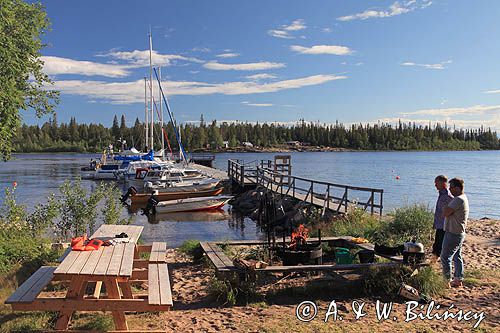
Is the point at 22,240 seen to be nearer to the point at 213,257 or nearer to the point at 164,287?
the point at 213,257

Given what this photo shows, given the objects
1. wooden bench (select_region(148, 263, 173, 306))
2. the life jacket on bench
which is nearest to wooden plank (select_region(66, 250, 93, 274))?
the life jacket on bench

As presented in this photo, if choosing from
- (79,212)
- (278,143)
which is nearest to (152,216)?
(79,212)

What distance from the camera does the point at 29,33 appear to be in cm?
982

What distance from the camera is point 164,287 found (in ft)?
17.9

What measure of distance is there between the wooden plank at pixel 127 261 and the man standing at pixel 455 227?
473 centimetres

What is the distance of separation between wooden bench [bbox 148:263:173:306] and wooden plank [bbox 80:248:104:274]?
0.66m

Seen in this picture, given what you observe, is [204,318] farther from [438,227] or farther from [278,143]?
[278,143]

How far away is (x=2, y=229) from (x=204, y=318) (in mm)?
5275

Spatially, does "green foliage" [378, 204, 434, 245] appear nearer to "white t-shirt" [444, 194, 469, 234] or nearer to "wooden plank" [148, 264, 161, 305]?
"white t-shirt" [444, 194, 469, 234]

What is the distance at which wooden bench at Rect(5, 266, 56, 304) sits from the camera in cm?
497

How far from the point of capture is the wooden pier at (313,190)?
16766 millimetres

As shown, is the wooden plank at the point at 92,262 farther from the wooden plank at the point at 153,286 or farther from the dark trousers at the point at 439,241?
the dark trousers at the point at 439,241

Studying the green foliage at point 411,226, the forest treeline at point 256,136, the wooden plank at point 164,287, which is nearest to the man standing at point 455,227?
the green foliage at point 411,226

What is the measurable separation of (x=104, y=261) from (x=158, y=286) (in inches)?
27.3
